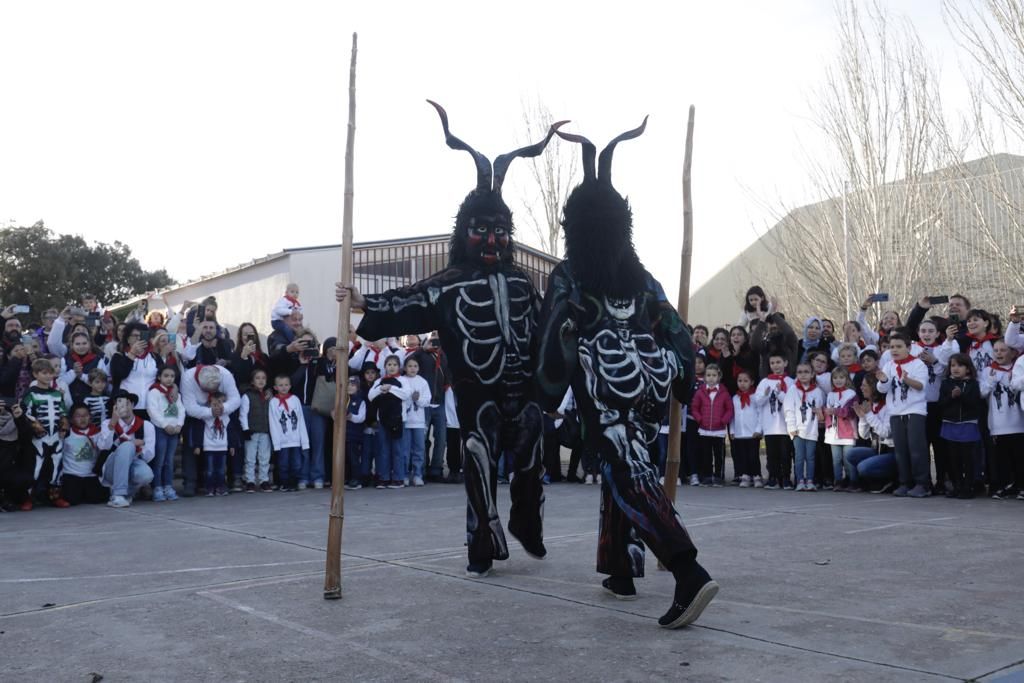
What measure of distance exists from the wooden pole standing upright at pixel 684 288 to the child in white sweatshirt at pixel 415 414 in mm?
6307

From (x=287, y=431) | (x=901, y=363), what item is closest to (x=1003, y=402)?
(x=901, y=363)

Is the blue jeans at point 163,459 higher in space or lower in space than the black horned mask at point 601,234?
lower

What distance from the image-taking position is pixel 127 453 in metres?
10.0

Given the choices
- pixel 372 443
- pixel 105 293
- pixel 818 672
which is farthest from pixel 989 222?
pixel 105 293

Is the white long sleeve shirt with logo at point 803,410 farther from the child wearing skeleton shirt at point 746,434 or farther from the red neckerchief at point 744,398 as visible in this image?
the red neckerchief at point 744,398

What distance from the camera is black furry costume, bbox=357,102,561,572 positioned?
229 inches

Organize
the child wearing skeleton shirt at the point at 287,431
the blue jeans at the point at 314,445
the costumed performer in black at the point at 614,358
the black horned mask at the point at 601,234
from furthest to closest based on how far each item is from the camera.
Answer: the blue jeans at the point at 314,445 → the child wearing skeleton shirt at the point at 287,431 → the black horned mask at the point at 601,234 → the costumed performer in black at the point at 614,358

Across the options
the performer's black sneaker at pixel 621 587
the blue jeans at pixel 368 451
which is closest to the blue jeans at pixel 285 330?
the blue jeans at pixel 368 451

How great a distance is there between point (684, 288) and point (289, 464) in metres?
6.91

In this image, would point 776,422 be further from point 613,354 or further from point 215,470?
point 613,354

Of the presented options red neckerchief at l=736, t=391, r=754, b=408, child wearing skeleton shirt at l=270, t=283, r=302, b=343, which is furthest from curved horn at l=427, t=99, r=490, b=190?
child wearing skeleton shirt at l=270, t=283, r=302, b=343

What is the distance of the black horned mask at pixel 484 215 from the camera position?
19.6 feet

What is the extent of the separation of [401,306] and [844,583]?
2.86 m

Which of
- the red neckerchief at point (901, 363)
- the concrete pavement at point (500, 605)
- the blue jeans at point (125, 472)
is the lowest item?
the concrete pavement at point (500, 605)
